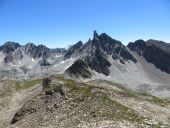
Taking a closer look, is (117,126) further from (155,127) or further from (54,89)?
(54,89)

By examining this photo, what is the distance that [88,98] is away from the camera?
6328cm

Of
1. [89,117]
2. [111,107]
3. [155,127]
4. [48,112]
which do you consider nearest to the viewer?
[155,127]

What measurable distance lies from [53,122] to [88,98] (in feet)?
32.8

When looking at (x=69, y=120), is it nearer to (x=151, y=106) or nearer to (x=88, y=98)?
(x=88, y=98)

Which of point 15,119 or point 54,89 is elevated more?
point 54,89

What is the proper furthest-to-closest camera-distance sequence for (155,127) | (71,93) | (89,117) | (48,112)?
1. (71,93)
2. (48,112)
3. (89,117)
4. (155,127)

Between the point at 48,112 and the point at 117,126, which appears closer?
the point at 117,126

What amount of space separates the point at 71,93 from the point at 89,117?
601 inches

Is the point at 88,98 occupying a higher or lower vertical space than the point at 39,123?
higher

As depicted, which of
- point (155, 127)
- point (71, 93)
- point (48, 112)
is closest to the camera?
point (155, 127)

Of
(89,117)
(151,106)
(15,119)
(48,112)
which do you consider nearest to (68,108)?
(48,112)

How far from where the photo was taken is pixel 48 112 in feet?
204

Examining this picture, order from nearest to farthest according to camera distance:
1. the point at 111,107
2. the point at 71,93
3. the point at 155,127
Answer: the point at 155,127 < the point at 111,107 < the point at 71,93

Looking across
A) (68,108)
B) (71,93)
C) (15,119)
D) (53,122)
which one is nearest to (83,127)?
(53,122)
